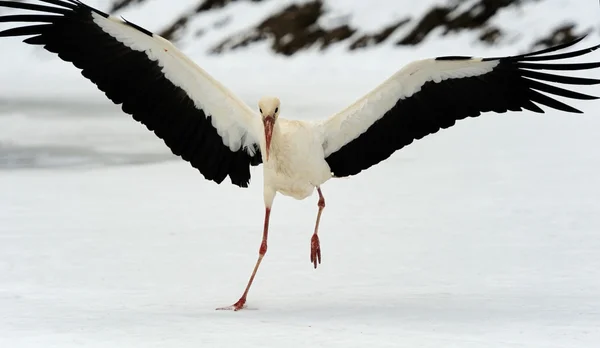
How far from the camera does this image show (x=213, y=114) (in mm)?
6793

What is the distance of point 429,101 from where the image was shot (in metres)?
6.63

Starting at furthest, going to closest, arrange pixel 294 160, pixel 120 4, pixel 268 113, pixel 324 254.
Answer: pixel 120 4 < pixel 324 254 < pixel 294 160 < pixel 268 113

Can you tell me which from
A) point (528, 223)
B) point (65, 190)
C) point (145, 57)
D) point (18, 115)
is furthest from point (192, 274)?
point (18, 115)

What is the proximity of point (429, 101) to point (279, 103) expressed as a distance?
0.99m

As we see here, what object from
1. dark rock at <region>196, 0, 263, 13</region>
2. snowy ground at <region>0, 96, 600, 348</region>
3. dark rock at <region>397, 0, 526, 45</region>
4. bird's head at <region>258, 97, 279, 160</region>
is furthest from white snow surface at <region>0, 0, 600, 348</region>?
dark rock at <region>196, 0, 263, 13</region>

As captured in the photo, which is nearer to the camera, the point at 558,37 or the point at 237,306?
the point at 237,306

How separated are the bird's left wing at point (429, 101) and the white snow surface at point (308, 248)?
887mm

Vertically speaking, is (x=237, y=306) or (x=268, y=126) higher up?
(x=268, y=126)

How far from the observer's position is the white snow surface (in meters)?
5.38

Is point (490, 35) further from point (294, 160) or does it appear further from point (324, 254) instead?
point (294, 160)

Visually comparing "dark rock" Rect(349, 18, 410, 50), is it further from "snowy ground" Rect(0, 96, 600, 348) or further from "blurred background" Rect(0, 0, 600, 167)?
"snowy ground" Rect(0, 96, 600, 348)

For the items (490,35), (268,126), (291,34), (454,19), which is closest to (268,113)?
(268,126)

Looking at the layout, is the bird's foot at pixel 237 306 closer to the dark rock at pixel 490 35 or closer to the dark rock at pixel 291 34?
the dark rock at pixel 490 35

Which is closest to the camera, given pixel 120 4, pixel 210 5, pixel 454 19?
pixel 454 19
